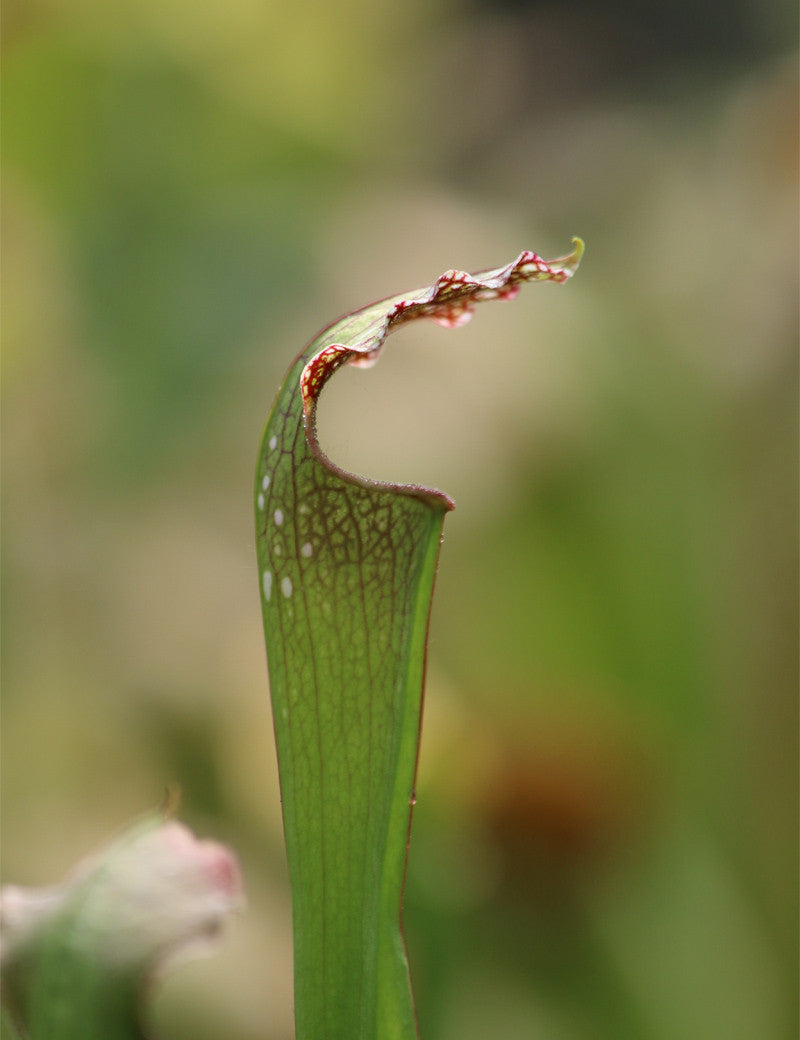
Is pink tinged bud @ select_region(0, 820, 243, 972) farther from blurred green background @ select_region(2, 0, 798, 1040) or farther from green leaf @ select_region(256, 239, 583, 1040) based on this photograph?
blurred green background @ select_region(2, 0, 798, 1040)

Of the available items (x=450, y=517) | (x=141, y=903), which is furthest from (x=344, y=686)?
(x=450, y=517)

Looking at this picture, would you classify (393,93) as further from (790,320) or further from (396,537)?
(396,537)

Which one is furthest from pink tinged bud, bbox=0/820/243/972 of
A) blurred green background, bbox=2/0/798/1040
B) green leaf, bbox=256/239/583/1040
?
blurred green background, bbox=2/0/798/1040

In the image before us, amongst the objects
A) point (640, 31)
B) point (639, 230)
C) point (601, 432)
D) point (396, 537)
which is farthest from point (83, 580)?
point (640, 31)

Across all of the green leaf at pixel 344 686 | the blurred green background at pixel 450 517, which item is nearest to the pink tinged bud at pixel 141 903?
the green leaf at pixel 344 686

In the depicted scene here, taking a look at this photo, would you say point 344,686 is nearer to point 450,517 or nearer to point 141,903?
point 141,903
